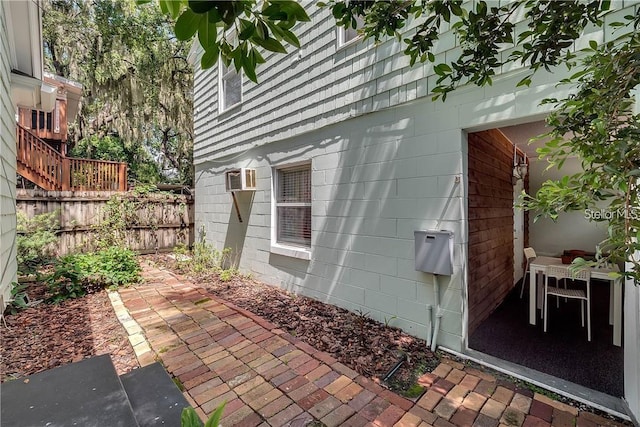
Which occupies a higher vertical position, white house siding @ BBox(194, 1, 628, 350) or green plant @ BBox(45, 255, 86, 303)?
white house siding @ BBox(194, 1, 628, 350)

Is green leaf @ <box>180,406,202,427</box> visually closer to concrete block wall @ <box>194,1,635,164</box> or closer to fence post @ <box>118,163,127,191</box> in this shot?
concrete block wall @ <box>194,1,635,164</box>

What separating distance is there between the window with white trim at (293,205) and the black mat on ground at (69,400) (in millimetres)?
3203

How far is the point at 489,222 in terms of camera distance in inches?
147

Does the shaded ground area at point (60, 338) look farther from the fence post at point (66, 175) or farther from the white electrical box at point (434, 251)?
the fence post at point (66, 175)

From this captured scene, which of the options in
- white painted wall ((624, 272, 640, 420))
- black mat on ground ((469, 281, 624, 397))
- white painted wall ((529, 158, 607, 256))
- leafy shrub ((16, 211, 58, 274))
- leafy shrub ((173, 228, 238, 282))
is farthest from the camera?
white painted wall ((529, 158, 607, 256))

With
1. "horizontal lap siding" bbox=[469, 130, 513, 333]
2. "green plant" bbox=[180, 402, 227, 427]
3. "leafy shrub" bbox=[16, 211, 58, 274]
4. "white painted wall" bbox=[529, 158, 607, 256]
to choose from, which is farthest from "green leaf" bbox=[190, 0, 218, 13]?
"white painted wall" bbox=[529, 158, 607, 256]

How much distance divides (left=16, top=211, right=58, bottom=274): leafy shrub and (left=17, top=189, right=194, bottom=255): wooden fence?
1122 mm

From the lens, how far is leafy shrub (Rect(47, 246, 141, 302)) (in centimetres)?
425

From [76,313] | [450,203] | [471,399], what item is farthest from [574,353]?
[76,313]

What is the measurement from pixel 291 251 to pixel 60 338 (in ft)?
9.09

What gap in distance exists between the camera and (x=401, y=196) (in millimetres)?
3150

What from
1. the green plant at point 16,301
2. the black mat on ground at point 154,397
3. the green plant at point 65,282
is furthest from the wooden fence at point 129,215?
the black mat on ground at point 154,397

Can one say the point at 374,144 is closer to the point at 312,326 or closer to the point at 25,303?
the point at 312,326

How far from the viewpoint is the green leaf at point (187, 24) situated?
2.88ft
